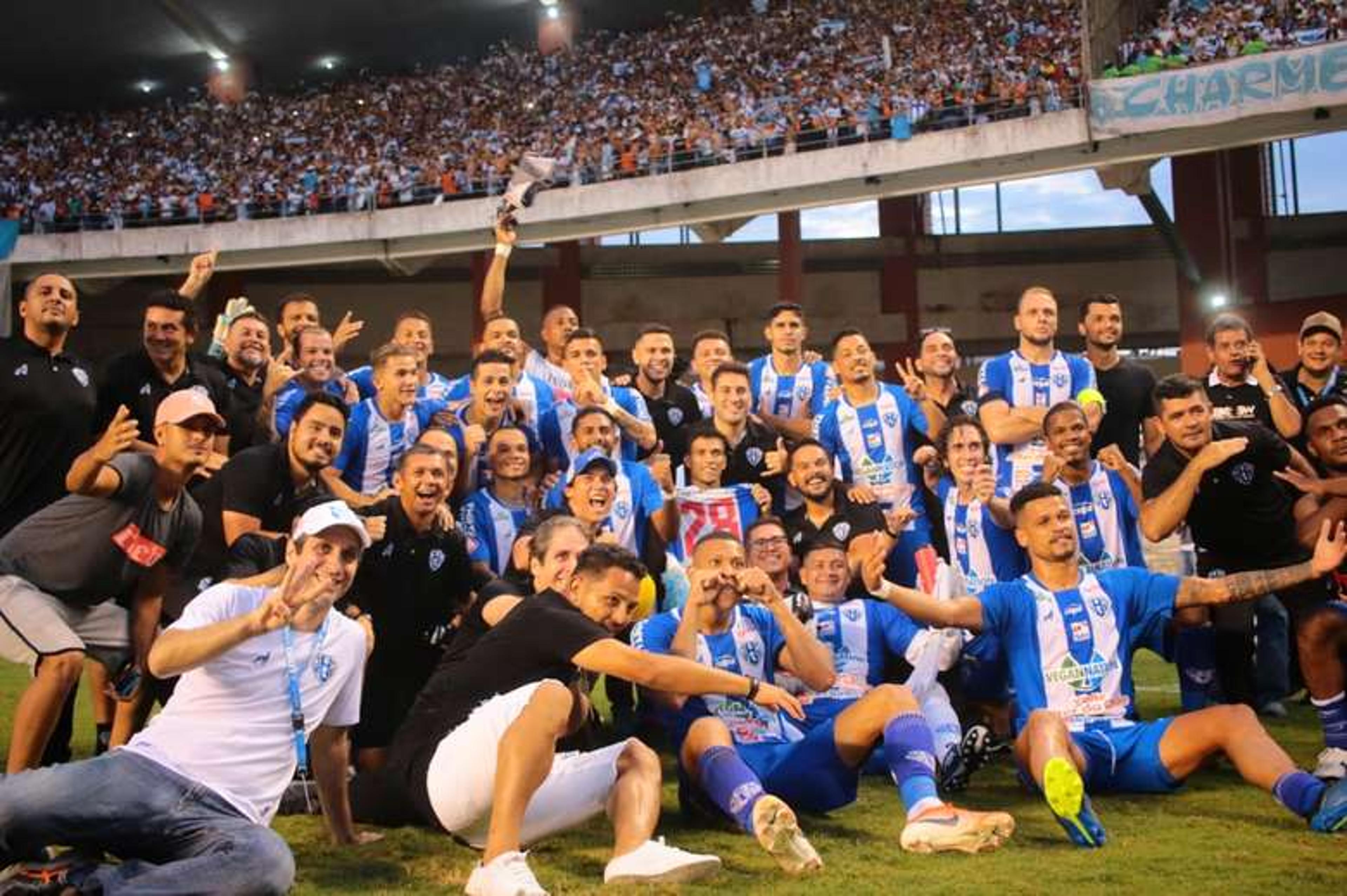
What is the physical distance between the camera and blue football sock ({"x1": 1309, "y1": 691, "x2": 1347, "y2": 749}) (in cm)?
548

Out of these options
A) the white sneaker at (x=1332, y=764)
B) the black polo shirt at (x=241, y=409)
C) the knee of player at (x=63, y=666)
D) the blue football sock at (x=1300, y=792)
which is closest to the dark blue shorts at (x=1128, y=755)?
the blue football sock at (x=1300, y=792)

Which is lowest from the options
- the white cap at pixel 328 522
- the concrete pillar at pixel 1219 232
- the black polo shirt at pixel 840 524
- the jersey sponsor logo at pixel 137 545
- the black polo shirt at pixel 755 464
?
the black polo shirt at pixel 840 524

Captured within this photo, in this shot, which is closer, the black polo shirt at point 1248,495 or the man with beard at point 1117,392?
the black polo shirt at point 1248,495

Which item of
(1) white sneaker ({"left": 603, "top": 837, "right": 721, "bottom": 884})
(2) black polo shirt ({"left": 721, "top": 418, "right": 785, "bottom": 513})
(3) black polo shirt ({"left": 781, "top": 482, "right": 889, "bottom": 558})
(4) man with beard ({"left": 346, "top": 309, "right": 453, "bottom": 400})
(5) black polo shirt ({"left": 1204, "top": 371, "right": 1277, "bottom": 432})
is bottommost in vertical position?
(1) white sneaker ({"left": 603, "top": 837, "right": 721, "bottom": 884})

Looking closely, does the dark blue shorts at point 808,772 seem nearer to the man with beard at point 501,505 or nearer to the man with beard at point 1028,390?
the man with beard at point 501,505

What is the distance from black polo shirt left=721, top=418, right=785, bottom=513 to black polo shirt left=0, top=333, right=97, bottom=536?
332cm

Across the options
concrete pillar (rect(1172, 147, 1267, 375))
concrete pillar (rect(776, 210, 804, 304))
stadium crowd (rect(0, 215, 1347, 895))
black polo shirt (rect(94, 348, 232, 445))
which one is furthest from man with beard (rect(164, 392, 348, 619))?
concrete pillar (rect(1172, 147, 1267, 375))

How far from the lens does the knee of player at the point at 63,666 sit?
15.7 feet

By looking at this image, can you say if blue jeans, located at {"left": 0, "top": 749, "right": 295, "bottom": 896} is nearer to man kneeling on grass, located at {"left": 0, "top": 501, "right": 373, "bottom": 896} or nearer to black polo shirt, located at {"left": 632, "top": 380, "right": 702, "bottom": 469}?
man kneeling on grass, located at {"left": 0, "top": 501, "right": 373, "bottom": 896}

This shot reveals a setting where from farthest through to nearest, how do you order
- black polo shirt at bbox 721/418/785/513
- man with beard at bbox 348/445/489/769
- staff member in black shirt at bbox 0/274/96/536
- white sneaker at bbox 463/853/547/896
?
black polo shirt at bbox 721/418/785/513 → staff member in black shirt at bbox 0/274/96/536 → man with beard at bbox 348/445/489/769 → white sneaker at bbox 463/853/547/896

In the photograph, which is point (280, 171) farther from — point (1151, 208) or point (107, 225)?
point (1151, 208)

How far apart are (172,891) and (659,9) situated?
100 feet

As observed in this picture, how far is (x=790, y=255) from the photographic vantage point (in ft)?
94.0

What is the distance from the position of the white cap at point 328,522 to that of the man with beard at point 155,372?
8.29ft
